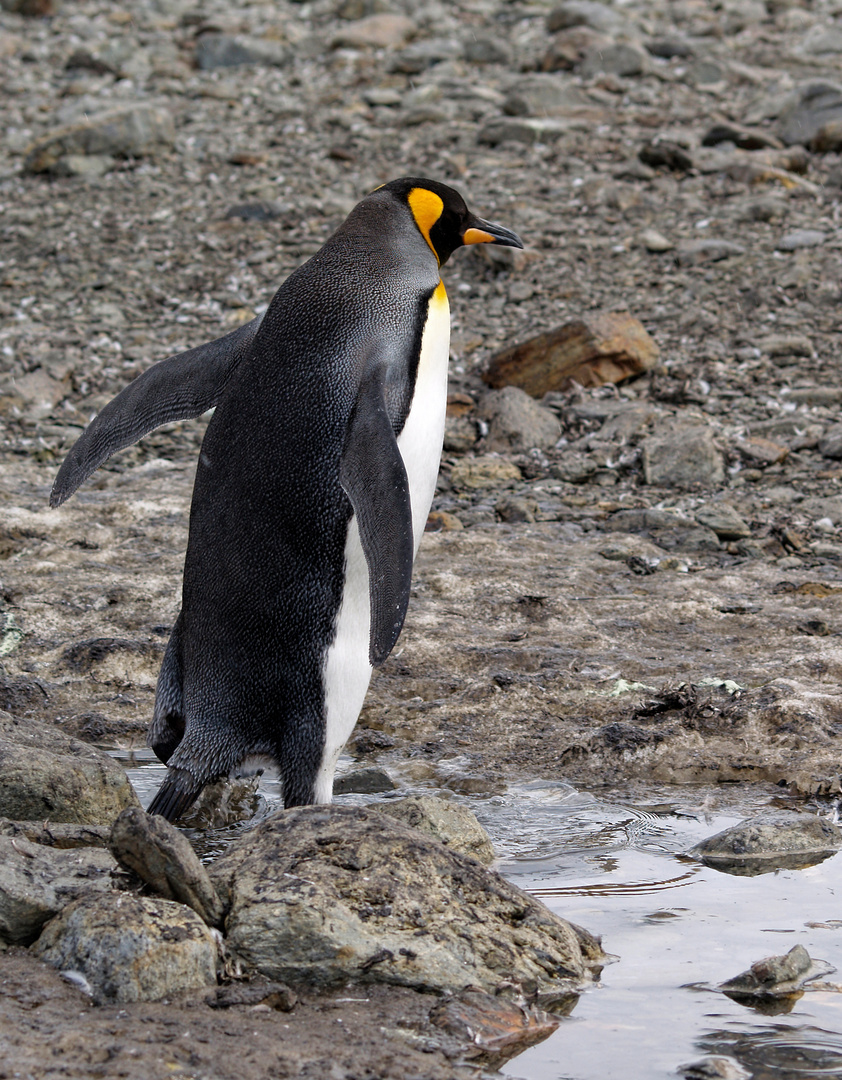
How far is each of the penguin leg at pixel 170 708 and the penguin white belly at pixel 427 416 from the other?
2.05 ft

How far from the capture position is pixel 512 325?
6930 mm

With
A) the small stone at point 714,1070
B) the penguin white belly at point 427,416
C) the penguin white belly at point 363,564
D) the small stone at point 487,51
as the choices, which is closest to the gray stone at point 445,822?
the penguin white belly at point 363,564

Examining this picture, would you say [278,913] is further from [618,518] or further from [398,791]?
[618,518]

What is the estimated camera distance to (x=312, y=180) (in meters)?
8.76

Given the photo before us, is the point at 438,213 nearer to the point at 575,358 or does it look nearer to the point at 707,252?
the point at 575,358

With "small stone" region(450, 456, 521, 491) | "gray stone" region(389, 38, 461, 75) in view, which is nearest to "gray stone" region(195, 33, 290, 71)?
"gray stone" region(389, 38, 461, 75)

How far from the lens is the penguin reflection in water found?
9.23 feet

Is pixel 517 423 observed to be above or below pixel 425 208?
below

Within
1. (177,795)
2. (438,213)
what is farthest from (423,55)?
(177,795)

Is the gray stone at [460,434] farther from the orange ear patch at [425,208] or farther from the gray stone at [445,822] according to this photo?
the gray stone at [445,822]

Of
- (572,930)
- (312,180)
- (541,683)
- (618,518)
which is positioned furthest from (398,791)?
(312,180)

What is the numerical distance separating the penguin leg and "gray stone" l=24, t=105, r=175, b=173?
6.68 metres

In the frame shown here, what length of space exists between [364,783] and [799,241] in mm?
5331

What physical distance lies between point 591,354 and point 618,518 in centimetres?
125
